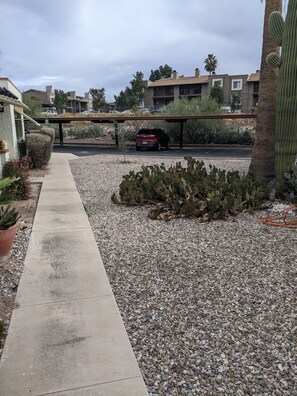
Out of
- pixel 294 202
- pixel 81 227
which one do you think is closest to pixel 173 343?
pixel 81 227

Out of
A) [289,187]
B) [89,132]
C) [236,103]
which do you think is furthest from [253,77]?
[289,187]

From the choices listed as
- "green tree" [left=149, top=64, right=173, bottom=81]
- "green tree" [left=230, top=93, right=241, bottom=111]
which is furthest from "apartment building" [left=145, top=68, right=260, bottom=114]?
"green tree" [left=149, top=64, right=173, bottom=81]

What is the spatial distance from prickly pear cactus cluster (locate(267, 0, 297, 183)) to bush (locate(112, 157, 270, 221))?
2.59 ft

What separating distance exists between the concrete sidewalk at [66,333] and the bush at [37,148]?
879 centimetres

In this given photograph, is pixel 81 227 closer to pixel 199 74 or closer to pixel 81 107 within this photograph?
pixel 199 74

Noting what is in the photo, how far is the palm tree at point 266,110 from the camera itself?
31.3 ft

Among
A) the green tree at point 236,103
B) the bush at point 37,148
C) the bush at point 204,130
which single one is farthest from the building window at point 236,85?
the bush at point 37,148

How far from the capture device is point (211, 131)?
31031 mm

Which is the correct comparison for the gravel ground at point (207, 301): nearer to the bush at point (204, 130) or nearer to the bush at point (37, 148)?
the bush at point (37, 148)

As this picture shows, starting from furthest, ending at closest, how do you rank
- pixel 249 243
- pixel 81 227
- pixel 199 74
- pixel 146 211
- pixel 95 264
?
pixel 199 74 → pixel 146 211 → pixel 81 227 → pixel 249 243 → pixel 95 264

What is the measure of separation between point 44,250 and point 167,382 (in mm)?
3092

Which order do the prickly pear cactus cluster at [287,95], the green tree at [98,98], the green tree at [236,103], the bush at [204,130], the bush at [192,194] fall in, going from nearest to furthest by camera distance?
the bush at [192,194], the prickly pear cactus cluster at [287,95], the bush at [204,130], the green tree at [236,103], the green tree at [98,98]

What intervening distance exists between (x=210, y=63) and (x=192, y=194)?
88955 millimetres

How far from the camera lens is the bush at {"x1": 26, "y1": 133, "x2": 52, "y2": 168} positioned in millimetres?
13531
